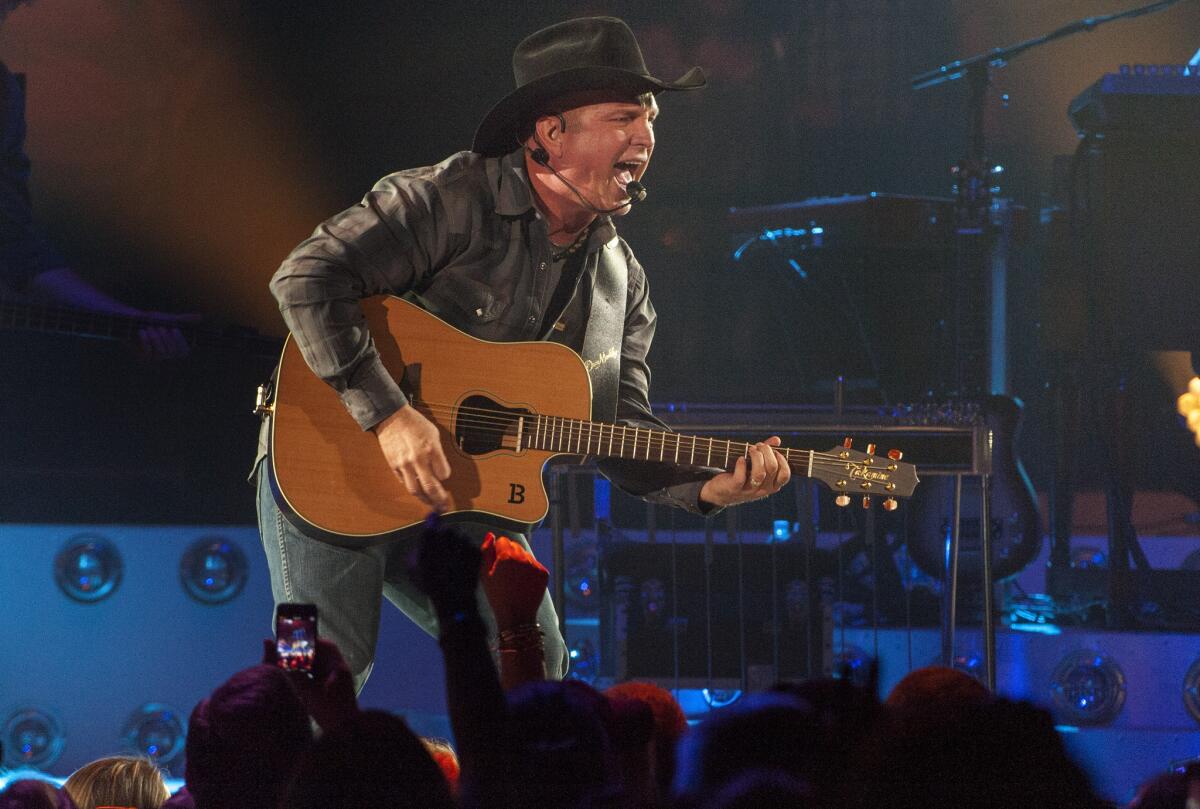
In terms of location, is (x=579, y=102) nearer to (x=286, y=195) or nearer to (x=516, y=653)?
(x=516, y=653)

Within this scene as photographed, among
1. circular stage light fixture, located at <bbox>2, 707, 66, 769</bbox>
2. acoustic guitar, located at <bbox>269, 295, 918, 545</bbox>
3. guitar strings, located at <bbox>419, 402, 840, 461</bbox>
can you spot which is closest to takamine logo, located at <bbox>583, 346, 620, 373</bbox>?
acoustic guitar, located at <bbox>269, 295, 918, 545</bbox>

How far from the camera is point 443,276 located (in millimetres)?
3740

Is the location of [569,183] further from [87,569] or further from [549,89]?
[87,569]

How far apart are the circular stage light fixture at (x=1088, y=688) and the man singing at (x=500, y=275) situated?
243 centimetres

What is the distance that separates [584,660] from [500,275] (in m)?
2.46

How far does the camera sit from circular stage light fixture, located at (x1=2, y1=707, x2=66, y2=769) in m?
5.27

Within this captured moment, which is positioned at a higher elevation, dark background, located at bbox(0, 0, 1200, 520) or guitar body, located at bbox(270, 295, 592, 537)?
dark background, located at bbox(0, 0, 1200, 520)

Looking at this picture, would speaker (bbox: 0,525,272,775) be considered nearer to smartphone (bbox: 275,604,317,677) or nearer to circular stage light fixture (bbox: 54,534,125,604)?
circular stage light fixture (bbox: 54,534,125,604)

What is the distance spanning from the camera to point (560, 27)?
151 inches

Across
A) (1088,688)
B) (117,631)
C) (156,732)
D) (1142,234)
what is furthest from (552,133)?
(1142,234)

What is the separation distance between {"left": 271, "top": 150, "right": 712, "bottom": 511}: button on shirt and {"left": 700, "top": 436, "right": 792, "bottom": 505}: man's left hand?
9 centimetres

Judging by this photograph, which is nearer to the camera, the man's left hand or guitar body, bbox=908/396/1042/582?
the man's left hand

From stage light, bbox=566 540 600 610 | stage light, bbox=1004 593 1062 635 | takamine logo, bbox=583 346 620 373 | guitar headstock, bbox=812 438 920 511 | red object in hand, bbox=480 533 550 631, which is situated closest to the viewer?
red object in hand, bbox=480 533 550 631

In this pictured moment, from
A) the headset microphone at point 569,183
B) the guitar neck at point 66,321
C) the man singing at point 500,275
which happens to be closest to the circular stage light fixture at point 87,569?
the guitar neck at point 66,321
